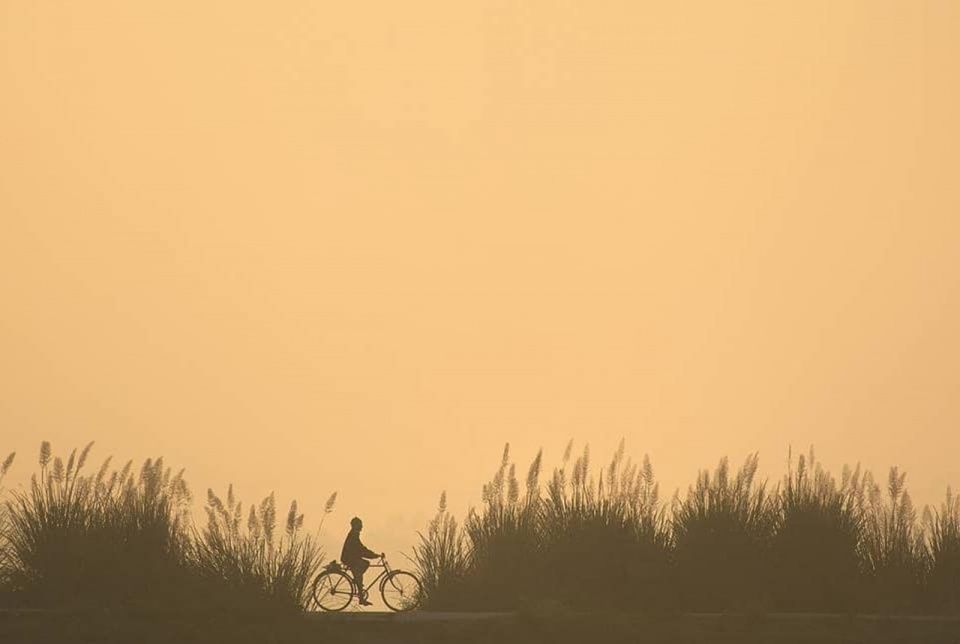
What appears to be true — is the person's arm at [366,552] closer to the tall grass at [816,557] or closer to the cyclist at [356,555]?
the cyclist at [356,555]

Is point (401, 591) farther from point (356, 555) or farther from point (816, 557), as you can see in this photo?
point (816, 557)

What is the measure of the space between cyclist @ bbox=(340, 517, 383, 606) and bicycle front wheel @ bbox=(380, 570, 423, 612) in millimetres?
411

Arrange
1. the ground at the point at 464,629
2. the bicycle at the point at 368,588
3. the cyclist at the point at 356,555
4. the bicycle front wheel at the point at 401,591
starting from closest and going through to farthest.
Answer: the ground at the point at 464,629 < the bicycle at the point at 368,588 < the cyclist at the point at 356,555 < the bicycle front wheel at the point at 401,591

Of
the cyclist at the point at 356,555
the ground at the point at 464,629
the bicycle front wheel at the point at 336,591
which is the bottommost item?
the ground at the point at 464,629

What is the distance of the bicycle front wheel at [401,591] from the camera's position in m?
22.1

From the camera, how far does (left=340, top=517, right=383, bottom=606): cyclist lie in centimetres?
2167

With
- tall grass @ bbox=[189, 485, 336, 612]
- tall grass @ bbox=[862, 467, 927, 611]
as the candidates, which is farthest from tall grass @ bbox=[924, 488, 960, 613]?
tall grass @ bbox=[189, 485, 336, 612]

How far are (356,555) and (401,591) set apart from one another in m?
0.88

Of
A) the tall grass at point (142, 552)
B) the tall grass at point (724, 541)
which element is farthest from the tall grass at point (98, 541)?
the tall grass at point (724, 541)

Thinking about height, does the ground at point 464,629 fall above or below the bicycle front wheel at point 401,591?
below

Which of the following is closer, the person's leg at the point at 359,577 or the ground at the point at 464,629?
the ground at the point at 464,629

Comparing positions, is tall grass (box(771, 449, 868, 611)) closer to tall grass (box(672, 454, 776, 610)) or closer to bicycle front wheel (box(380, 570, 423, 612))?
tall grass (box(672, 454, 776, 610))

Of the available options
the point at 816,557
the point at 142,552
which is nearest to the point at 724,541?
the point at 816,557

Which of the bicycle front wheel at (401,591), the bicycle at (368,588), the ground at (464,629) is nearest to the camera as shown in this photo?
the ground at (464,629)
